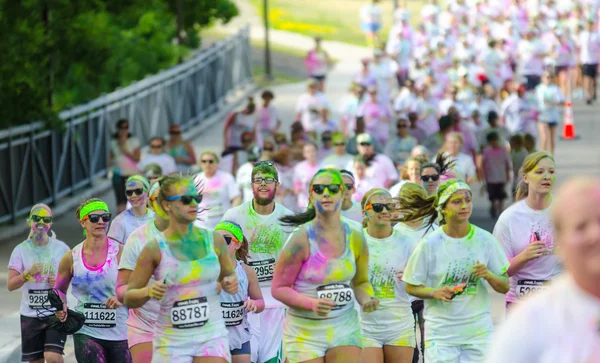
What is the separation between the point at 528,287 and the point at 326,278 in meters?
1.92

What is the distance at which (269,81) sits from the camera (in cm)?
3859

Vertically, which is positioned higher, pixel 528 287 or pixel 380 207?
pixel 380 207

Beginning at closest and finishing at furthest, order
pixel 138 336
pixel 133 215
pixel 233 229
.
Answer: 1. pixel 138 336
2. pixel 233 229
3. pixel 133 215

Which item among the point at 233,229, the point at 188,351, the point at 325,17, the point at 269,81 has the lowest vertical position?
the point at 188,351

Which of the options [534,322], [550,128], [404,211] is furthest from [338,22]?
[534,322]

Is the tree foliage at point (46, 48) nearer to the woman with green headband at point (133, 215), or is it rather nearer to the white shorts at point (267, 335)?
the woman with green headband at point (133, 215)

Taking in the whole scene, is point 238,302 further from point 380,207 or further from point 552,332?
point 552,332

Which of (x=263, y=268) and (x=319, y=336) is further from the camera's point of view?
(x=263, y=268)

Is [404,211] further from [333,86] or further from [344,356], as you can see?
[333,86]

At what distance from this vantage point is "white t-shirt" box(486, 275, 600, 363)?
380cm

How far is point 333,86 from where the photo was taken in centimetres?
3709

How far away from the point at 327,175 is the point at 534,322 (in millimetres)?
4488

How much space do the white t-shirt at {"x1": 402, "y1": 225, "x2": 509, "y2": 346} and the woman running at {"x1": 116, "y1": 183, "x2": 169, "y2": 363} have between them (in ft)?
5.00

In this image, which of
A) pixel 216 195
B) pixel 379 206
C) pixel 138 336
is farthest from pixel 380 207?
pixel 216 195
